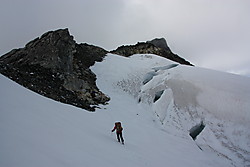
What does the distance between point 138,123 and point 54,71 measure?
A: 1094cm

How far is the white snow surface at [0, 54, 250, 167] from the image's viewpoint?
5277mm

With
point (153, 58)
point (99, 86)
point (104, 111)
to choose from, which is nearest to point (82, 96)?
point (104, 111)

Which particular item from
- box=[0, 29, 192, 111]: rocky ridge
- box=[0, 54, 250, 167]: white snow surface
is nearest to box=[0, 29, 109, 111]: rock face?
box=[0, 29, 192, 111]: rocky ridge

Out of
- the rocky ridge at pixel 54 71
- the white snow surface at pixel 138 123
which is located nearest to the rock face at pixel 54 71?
the rocky ridge at pixel 54 71

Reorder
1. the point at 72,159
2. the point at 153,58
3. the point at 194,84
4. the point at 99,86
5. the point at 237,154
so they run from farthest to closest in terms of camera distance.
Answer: the point at 153,58 → the point at 99,86 → the point at 194,84 → the point at 237,154 → the point at 72,159

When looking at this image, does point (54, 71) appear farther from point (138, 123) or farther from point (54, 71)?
point (138, 123)

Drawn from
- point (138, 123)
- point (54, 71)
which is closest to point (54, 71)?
point (54, 71)

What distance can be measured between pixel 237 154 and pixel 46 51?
2132cm

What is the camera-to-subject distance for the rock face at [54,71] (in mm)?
14930

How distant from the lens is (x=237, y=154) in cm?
1295

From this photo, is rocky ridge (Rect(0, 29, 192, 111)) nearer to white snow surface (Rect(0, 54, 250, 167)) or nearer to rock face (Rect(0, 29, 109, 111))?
rock face (Rect(0, 29, 109, 111))

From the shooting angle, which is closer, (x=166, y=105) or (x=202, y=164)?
(x=202, y=164)

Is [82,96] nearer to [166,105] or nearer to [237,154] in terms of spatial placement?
[166,105]

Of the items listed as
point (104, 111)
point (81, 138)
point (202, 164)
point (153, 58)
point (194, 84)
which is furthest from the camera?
point (153, 58)
